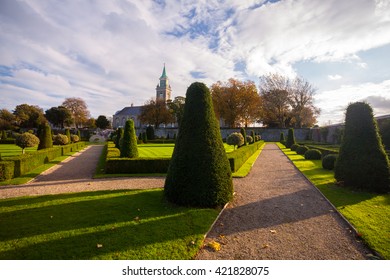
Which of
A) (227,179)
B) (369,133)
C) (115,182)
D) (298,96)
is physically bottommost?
(115,182)

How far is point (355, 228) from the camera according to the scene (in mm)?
5340

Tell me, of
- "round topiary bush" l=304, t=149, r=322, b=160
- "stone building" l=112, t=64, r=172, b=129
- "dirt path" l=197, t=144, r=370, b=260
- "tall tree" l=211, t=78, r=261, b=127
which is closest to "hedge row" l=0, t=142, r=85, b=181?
"dirt path" l=197, t=144, r=370, b=260

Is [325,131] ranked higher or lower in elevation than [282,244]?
higher

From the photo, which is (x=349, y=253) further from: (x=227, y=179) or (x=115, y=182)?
(x=115, y=182)

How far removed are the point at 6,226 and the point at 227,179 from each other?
5.70 meters

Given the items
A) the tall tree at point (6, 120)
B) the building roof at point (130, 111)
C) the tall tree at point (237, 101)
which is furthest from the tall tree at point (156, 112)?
the building roof at point (130, 111)

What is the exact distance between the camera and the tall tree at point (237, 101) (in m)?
49.9

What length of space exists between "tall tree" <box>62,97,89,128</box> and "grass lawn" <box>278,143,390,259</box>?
249ft

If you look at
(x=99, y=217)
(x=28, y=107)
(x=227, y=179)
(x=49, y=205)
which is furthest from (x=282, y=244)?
(x=28, y=107)

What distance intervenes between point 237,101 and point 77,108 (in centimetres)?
5198

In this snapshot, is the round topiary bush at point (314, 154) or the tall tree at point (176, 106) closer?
the round topiary bush at point (314, 154)

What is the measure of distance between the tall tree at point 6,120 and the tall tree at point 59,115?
8.59 meters

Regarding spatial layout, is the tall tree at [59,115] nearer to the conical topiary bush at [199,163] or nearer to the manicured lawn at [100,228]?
the manicured lawn at [100,228]
